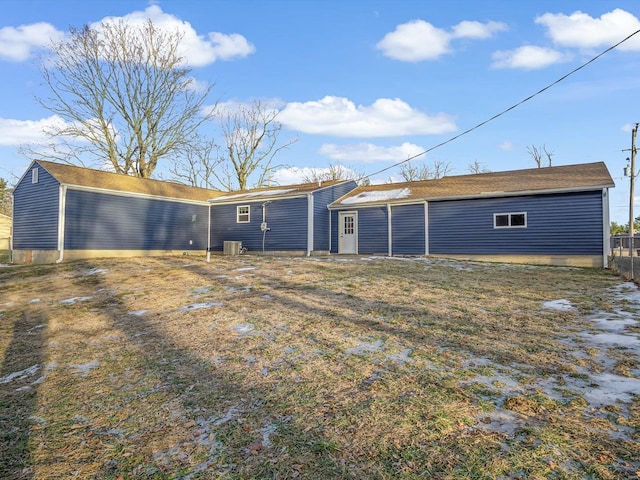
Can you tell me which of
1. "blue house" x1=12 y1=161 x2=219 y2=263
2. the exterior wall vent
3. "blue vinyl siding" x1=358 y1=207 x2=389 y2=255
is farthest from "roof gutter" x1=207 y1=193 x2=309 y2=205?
"blue vinyl siding" x1=358 y1=207 x2=389 y2=255

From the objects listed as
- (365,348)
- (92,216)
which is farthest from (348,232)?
(365,348)

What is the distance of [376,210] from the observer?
59.5ft

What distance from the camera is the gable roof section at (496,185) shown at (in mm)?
14234

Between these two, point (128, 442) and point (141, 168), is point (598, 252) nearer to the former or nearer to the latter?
point (128, 442)

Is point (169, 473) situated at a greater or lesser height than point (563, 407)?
lesser

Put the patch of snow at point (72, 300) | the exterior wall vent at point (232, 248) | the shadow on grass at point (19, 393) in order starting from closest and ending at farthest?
1. the shadow on grass at point (19, 393)
2. the patch of snow at point (72, 300)
3. the exterior wall vent at point (232, 248)

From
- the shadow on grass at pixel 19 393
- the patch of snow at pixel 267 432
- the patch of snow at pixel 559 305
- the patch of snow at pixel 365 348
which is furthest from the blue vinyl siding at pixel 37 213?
the patch of snow at pixel 559 305

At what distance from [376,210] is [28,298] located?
13.6 metres

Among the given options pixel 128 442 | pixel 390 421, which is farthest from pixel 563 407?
pixel 128 442

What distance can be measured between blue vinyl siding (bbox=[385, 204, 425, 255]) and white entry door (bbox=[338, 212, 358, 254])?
79.3 inches

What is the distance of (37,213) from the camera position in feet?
56.3

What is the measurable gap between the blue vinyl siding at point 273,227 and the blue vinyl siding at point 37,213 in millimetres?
7570

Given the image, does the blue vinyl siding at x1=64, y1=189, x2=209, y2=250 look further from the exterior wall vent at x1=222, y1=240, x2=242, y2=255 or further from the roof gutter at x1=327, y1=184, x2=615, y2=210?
the roof gutter at x1=327, y1=184, x2=615, y2=210

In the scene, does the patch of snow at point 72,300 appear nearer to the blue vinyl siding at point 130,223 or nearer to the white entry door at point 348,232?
the blue vinyl siding at point 130,223
